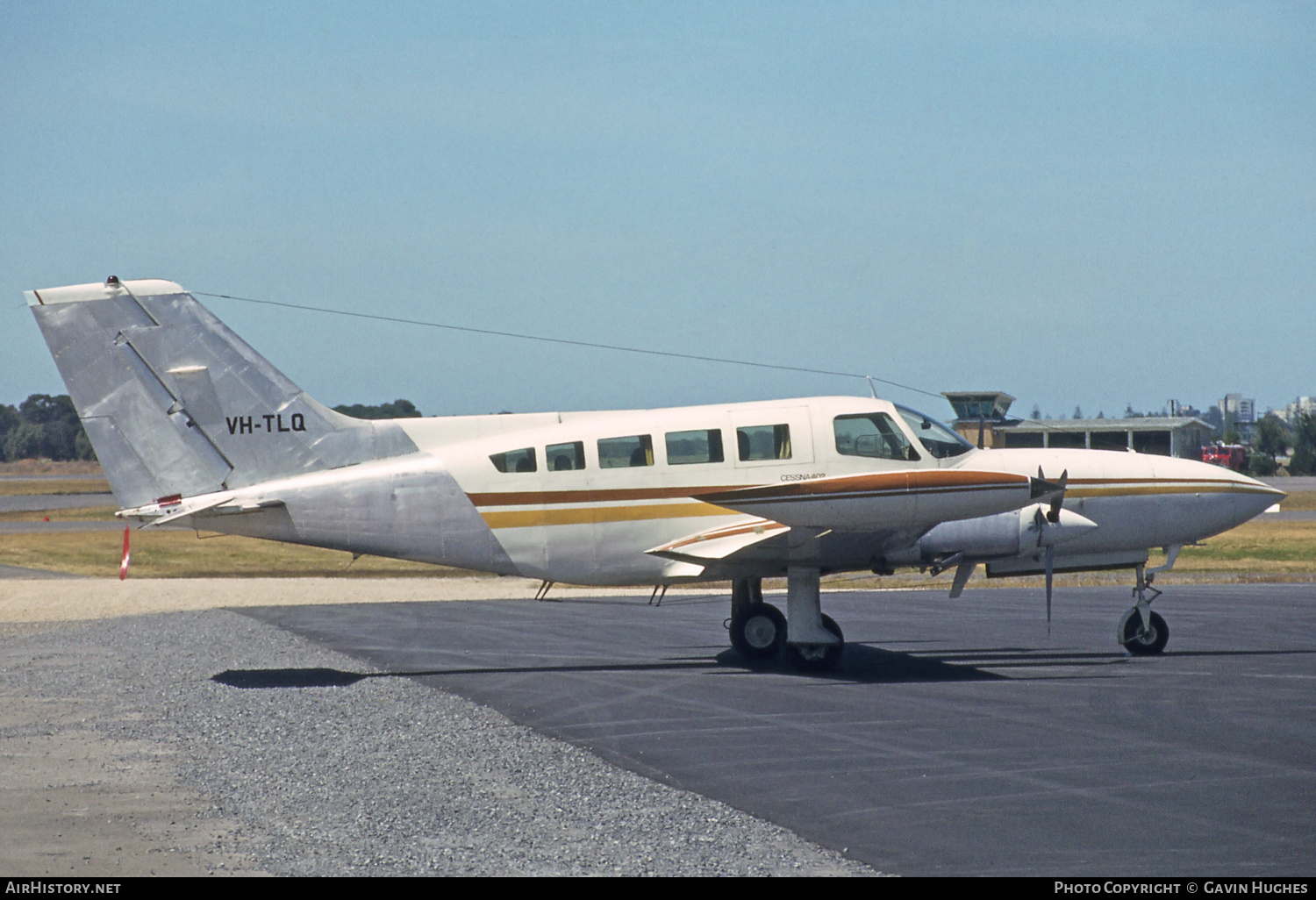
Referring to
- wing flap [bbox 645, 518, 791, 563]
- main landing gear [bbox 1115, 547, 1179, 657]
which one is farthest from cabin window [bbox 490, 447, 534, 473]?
main landing gear [bbox 1115, 547, 1179, 657]

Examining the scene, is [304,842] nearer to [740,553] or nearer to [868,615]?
[740,553]

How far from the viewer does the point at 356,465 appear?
14688 millimetres

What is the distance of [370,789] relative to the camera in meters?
9.00

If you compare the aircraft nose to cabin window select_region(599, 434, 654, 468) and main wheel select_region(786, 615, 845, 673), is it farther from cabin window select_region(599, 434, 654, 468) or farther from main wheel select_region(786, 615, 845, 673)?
cabin window select_region(599, 434, 654, 468)

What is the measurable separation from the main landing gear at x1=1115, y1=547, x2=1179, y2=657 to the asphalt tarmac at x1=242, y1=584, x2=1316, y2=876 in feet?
0.72

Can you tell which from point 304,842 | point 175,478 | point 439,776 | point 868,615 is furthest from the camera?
point 868,615

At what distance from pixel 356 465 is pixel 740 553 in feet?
16.9

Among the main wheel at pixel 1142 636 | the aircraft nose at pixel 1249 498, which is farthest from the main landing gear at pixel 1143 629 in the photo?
the aircraft nose at pixel 1249 498

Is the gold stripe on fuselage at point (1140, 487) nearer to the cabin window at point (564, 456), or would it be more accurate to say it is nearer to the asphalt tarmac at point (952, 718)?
the asphalt tarmac at point (952, 718)

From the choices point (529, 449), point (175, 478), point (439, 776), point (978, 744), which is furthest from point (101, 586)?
point (978, 744)

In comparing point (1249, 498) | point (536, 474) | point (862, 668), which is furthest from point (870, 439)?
point (1249, 498)

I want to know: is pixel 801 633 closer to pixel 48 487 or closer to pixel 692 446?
pixel 692 446

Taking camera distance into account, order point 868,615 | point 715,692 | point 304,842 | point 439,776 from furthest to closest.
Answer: point 868,615
point 715,692
point 439,776
point 304,842

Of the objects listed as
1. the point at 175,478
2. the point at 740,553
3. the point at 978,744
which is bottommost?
the point at 978,744
